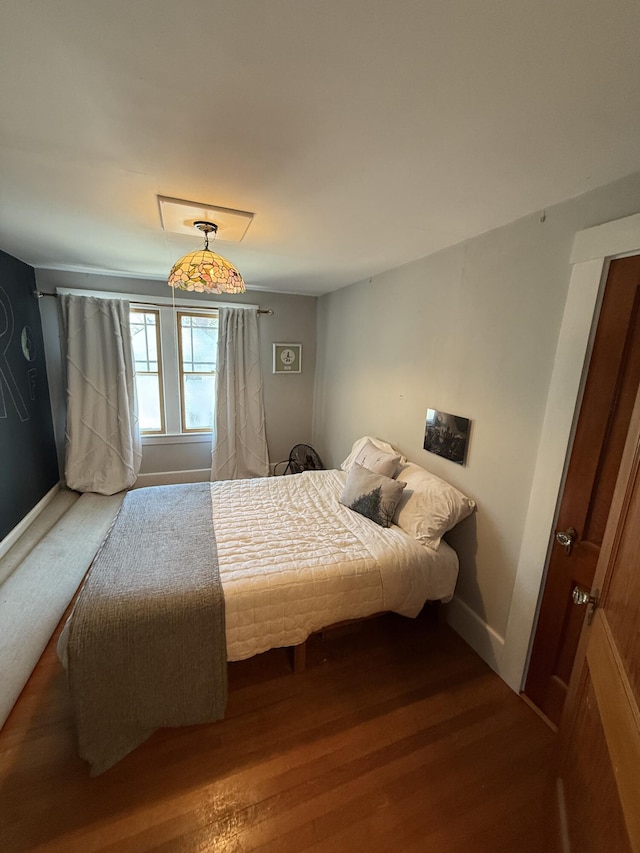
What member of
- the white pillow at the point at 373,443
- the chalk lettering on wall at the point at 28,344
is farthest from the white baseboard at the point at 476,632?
the chalk lettering on wall at the point at 28,344

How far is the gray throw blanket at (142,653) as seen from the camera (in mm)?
1358

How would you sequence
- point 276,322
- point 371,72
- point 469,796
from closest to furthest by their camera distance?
point 371,72
point 469,796
point 276,322

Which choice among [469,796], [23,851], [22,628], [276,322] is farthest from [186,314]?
[469,796]

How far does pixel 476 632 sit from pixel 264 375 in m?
3.21

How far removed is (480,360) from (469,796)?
195cm

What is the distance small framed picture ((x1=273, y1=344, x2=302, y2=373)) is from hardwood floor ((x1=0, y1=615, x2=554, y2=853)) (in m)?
3.06

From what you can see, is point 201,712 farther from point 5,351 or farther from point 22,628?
point 5,351

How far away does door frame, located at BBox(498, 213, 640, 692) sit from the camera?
4.48 ft

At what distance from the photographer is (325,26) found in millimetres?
749

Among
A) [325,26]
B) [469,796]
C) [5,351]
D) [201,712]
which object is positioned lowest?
[469,796]

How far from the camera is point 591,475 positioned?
1.43m

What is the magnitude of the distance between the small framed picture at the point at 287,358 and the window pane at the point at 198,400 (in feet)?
2.51

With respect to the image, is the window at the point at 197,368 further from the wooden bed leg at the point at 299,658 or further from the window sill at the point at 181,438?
the wooden bed leg at the point at 299,658

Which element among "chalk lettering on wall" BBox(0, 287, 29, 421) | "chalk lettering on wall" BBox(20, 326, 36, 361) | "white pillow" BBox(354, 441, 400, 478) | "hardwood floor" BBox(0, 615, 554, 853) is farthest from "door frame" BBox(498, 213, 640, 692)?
"chalk lettering on wall" BBox(20, 326, 36, 361)
